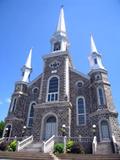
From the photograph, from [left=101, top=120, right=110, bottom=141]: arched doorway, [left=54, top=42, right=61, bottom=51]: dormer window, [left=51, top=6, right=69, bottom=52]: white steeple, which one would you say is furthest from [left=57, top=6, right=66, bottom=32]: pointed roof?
[left=101, top=120, right=110, bottom=141]: arched doorway

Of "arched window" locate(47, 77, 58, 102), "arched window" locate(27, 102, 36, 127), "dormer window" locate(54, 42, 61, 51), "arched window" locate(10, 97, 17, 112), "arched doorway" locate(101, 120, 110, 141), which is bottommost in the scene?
"arched doorway" locate(101, 120, 110, 141)

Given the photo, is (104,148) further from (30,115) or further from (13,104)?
(13,104)

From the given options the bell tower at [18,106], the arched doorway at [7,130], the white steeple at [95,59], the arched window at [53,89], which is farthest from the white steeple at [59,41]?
the arched doorway at [7,130]

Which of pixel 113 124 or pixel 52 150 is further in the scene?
pixel 113 124

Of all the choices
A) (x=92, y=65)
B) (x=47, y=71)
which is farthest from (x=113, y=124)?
(x=47, y=71)

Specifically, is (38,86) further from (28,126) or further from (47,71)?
(28,126)

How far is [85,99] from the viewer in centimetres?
2516

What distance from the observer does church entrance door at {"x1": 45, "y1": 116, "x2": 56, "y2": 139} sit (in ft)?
75.7

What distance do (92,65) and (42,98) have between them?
9.92m

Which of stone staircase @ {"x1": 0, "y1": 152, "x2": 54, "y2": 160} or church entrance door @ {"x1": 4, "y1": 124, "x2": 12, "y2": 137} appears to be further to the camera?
church entrance door @ {"x1": 4, "y1": 124, "x2": 12, "y2": 137}

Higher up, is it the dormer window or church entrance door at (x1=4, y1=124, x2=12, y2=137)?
the dormer window

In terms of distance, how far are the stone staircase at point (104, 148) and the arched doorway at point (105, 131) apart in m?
0.94

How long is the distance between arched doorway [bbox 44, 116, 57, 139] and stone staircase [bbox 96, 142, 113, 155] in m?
6.52

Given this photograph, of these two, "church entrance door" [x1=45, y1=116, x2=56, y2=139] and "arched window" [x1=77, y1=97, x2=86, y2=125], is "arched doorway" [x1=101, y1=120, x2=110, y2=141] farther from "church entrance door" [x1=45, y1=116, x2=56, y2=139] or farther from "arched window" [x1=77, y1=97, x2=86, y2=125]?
"church entrance door" [x1=45, y1=116, x2=56, y2=139]
